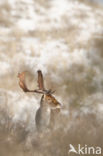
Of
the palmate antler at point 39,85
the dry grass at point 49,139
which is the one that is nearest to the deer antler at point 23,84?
the palmate antler at point 39,85

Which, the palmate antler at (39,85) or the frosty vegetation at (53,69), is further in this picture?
the palmate antler at (39,85)

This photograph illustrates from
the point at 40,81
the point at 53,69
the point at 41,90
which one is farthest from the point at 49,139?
the point at 53,69

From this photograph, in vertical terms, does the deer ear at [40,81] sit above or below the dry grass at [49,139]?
above

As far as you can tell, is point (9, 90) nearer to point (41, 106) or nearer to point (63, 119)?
point (41, 106)

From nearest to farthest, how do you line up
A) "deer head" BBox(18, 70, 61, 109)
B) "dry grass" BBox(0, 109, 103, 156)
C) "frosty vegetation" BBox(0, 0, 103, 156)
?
"dry grass" BBox(0, 109, 103, 156), "frosty vegetation" BBox(0, 0, 103, 156), "deer head" BBox(18, 70, 61, 109)

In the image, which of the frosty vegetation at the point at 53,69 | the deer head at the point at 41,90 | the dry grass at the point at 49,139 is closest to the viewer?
the dry grass at the point at 49,139

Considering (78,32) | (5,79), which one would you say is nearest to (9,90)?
(5,79)

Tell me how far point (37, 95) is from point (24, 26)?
1767 millimetres

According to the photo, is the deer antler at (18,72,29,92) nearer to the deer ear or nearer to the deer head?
the deer head

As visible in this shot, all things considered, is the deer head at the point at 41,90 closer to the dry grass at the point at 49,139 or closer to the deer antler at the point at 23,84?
the deer antler at the point at 23,84

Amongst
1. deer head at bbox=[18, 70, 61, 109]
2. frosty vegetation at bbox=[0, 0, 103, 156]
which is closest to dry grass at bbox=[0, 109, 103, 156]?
frosty vegetation at bbox=[0, 0, 103, 156]

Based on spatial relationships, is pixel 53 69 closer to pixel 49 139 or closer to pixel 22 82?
pixel 22 82

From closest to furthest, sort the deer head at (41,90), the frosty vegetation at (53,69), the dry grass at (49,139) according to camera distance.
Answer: the dry grass at (49,139), the frosty vegetation at (53,69), the deer head at (41,90)

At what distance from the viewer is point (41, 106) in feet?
15.5
